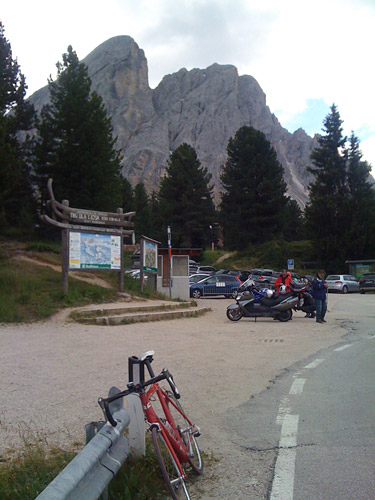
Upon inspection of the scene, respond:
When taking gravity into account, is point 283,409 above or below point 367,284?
below

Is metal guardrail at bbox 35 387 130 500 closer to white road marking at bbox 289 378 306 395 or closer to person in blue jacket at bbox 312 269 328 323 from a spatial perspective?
white road marking at bbox 289 378 306 395

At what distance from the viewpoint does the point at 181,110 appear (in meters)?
154

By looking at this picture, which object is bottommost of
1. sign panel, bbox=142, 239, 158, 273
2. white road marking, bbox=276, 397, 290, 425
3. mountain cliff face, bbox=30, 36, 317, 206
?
white road marking, bbox=276, 397, 290, 425

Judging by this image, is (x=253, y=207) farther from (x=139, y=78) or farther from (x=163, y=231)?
(x=139, y=78)

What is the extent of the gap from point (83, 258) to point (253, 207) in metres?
46.1

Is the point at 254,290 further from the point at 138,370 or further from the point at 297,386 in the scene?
the point at 138,370

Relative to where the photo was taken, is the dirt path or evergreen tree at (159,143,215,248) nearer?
the dirt path

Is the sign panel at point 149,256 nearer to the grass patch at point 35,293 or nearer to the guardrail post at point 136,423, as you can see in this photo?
the grass patch at point 35,293

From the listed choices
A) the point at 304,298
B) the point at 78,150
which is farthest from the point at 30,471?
the point at 78,150

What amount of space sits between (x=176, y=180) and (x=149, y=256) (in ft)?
139

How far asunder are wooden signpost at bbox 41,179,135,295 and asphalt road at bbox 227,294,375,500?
968 cm

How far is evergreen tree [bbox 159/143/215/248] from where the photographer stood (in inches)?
2419

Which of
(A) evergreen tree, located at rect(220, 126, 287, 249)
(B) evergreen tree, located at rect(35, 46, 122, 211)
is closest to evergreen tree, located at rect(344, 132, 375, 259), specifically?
(A) evergreen tree, located at rect(220, 126, 287, 249)

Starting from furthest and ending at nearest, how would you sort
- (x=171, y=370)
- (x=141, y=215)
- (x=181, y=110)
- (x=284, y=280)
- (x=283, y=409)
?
(x=181, y=110) → (x=141, y=215) → (x=284, y=280) → (x=171, y=370) → (x=283, y=409)
